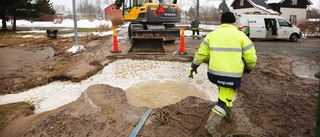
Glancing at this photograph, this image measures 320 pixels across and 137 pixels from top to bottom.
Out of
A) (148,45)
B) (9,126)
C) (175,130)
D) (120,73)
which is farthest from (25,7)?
(175,130)

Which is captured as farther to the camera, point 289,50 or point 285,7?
point 285,7

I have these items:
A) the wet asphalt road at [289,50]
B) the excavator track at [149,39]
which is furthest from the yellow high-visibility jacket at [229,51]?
the wet asphalt road at [289,50]

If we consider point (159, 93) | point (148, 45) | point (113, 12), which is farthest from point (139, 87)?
point (113, 12)

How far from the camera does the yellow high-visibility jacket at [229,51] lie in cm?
303

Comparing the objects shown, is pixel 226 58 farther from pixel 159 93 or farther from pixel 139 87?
pixel 139 87

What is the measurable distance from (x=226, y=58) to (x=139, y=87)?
9.84ft

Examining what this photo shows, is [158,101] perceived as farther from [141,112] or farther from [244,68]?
[244,68]

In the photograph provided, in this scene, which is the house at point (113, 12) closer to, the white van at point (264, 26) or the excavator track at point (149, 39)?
the white van at point (264, 26)

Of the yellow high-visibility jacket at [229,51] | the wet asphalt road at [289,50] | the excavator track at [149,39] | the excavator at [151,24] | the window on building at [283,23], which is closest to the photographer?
the yellow high-visibility jacket at [229,51]

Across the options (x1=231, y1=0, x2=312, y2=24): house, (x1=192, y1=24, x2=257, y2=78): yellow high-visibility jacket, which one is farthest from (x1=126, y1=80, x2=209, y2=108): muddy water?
(x1=231, y1=0, x2=312, y2=24): house

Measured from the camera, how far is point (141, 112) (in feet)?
13.3

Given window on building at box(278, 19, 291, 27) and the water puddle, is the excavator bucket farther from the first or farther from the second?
window on building at box(278, 19, 291, 27)

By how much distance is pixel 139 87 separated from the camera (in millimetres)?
5648

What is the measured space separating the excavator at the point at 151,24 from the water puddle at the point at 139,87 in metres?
2.64
